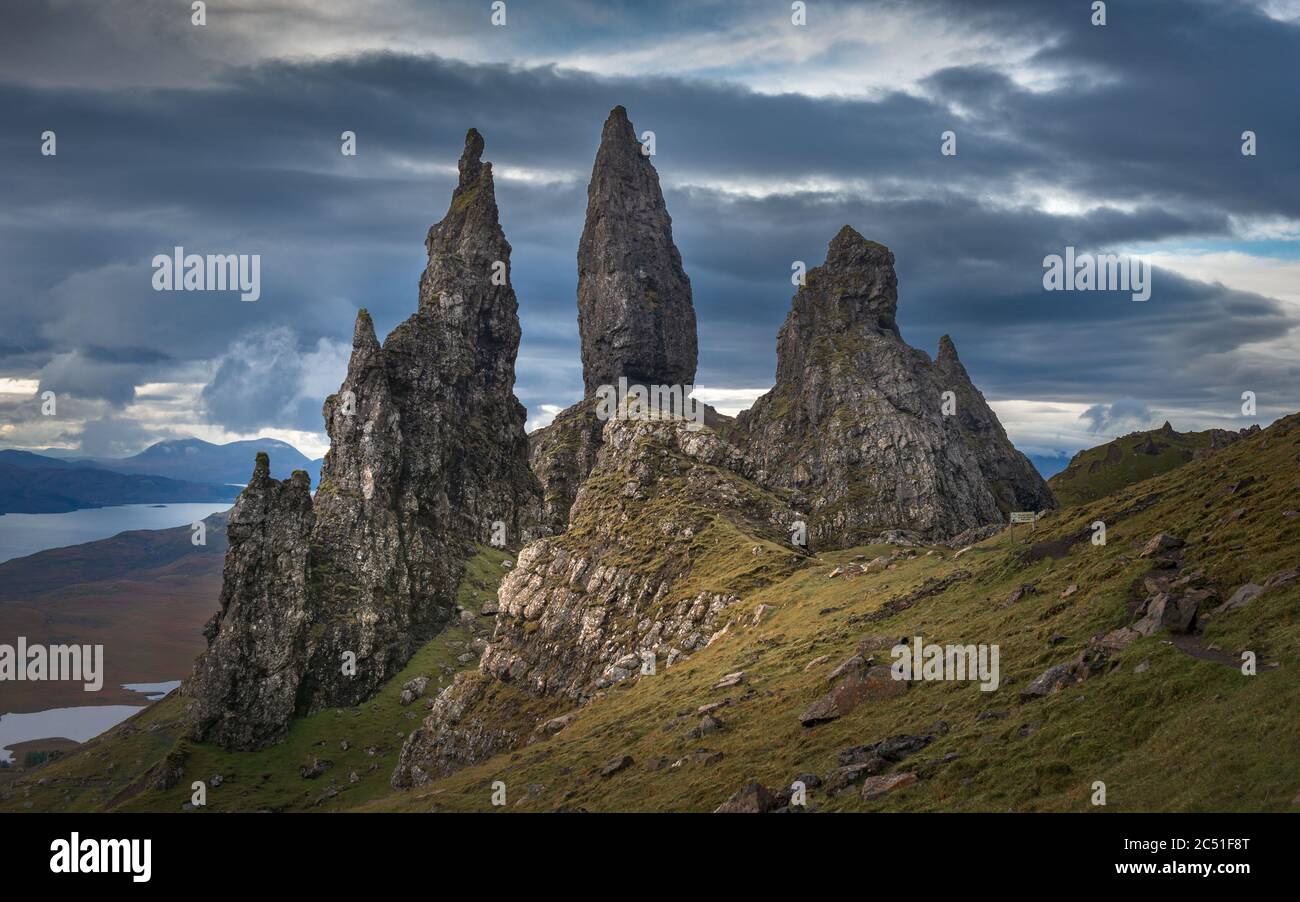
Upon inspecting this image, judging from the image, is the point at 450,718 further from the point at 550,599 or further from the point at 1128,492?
the point at 1128,492

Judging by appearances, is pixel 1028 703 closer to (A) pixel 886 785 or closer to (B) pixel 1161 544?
(A) pixel 886 785

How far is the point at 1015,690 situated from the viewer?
57.4 meters

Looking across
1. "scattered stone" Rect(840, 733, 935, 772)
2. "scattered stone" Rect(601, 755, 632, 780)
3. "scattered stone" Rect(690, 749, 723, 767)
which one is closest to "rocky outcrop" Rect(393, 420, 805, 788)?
"scattered stone" Rect(601, 755, 632, 780)

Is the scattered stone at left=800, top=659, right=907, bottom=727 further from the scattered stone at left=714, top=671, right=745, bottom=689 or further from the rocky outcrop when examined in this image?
the rocky outcrop

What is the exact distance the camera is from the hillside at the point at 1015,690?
138ft

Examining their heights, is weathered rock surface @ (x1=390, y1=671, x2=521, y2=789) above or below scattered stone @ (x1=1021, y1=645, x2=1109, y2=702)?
below

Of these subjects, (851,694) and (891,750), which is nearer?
(891,750)

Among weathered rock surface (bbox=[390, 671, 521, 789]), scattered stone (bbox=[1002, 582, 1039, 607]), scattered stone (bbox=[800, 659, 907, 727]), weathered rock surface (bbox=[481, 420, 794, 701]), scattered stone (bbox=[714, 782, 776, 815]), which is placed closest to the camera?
scattered stone (bbox=[714, 782, 776, 815])

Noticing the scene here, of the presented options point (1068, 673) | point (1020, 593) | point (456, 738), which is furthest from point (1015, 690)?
point (456, 738)

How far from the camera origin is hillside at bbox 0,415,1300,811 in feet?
138

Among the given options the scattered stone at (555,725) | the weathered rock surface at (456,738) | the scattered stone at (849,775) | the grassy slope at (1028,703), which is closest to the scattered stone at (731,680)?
the grassy slope at (1028,703)

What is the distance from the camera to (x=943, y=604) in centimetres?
8769

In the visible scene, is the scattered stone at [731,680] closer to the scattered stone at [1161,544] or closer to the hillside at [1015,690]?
the hillside at [1015,690]
